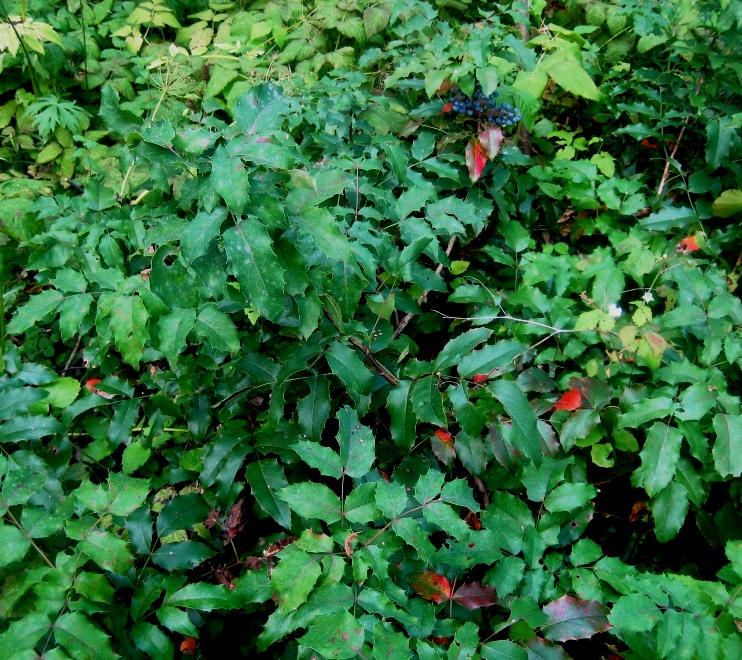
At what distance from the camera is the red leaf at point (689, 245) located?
7.95 ft

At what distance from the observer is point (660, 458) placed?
159cm

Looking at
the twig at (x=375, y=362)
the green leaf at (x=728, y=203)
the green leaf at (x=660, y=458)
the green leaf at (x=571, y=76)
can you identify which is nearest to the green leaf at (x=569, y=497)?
the green leaf at (x=660, y=458)

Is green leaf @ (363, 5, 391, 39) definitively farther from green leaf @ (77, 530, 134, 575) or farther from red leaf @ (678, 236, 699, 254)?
green leaf @ (77, 530, 134, 575)

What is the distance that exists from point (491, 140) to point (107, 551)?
6.39 ft

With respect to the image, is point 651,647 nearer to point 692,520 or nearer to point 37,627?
point 692,520

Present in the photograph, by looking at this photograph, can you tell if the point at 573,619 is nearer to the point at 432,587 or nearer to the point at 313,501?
the point at 432,587

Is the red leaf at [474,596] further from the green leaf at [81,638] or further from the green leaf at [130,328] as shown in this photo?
the green leaf at [130,328]

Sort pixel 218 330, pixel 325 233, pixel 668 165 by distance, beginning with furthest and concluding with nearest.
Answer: pixel 668 165 < pixel 218 330 < pixel 325 233

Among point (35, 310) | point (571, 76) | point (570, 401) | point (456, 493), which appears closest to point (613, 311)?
point (570, 401)

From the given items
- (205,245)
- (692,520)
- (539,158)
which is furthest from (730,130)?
(205,245)

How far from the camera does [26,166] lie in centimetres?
342

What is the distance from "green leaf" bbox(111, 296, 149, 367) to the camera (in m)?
1.39

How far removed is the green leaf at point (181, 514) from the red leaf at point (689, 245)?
83.5 inches

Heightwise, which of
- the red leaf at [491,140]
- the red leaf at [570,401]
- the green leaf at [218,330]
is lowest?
the red leaf at [570,401]
